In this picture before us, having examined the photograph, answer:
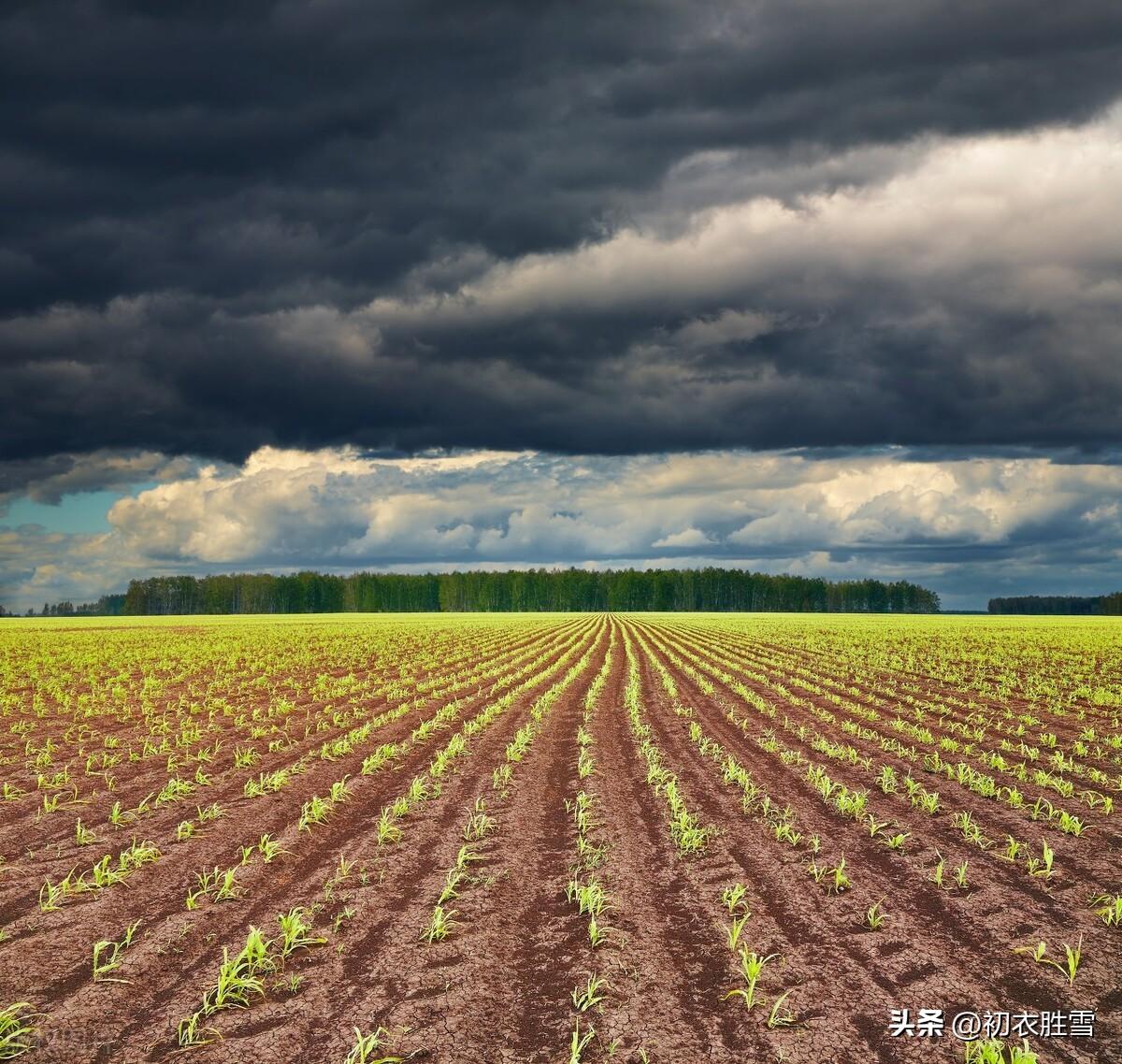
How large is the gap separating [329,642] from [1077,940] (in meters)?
48.1

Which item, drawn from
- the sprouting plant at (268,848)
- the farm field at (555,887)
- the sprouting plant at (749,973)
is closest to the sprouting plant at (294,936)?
the farm field at (555,887)

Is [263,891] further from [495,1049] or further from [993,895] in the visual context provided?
A: [993,895]

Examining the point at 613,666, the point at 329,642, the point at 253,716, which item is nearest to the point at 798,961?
the point at 253,716

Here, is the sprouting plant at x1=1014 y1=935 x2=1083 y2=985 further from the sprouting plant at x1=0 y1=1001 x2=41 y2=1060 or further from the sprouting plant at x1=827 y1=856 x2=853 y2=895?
the sprouting plant at x1=0 y1=1001 x2=41 y2=1060

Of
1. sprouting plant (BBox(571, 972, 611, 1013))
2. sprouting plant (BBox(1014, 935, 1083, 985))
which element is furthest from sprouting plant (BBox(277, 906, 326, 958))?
sprouting plant (BBox(1014, 935, 1083, 985))

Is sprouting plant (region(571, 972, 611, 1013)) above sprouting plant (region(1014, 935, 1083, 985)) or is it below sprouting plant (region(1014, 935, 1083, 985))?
above

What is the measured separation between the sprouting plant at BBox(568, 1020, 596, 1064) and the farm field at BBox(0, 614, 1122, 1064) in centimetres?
→ 5

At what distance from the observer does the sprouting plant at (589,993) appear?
6.70m

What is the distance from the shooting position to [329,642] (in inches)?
2035

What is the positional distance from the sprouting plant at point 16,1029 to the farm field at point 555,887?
0.08 feet

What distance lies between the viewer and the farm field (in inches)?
255

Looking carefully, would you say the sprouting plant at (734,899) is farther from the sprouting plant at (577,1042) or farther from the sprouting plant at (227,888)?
the sprouting plant at (227,888)

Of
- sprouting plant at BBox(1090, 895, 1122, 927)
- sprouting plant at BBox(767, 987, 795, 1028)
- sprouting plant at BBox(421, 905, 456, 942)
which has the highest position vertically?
sprouting plant at BBox(421, 905, 456, 942)

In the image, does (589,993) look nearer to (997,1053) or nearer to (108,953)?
(997,1053)
